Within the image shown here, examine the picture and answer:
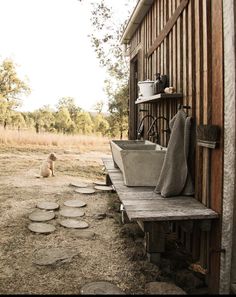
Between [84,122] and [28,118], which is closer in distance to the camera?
[84,122]

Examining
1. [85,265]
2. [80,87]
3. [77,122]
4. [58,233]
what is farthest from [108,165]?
[80,87]

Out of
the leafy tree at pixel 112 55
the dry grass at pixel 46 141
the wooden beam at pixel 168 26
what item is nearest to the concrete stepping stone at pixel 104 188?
the wooden beam at pixel 168 26

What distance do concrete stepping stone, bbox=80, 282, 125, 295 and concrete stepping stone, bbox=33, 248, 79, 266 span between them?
1.80 ft

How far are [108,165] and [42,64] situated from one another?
19644mm

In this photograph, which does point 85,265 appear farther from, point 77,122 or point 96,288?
point 77,122

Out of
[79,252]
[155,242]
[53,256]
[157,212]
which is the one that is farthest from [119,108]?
[157,212]

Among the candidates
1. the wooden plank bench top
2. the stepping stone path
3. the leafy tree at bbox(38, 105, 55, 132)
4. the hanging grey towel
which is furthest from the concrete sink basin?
the leafy tree at bbox(38, 105, 55, 132)

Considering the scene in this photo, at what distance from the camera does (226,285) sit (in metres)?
2.27

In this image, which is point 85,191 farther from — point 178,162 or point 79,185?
point 178,162

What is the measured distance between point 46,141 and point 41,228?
854cm

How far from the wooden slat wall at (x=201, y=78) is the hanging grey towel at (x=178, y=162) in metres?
0.09

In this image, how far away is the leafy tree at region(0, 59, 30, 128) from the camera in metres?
17.6

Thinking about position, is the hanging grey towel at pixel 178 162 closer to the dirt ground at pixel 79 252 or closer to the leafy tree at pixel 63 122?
the dirt ground at pixel 79 252

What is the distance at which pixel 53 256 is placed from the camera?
119 inches
